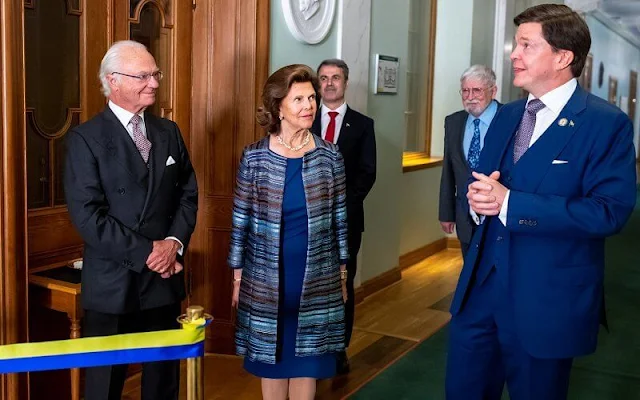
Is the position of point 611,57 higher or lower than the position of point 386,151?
higher

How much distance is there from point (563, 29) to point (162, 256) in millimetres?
1718

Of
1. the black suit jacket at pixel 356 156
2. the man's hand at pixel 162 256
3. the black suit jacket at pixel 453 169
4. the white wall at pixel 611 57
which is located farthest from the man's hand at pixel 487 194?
the white wall at pixel 611 57

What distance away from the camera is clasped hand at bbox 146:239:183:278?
3.05 meters

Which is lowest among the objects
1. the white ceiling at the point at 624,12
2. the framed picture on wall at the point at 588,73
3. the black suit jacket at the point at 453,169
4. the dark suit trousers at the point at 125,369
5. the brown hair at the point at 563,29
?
the dark suit trousers at the point at 125,369

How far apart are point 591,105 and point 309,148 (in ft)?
3.95

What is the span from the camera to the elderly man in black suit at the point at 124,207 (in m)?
2.96

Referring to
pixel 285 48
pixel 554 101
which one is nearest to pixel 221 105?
pixel 285 48

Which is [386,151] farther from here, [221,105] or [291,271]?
[291,271]

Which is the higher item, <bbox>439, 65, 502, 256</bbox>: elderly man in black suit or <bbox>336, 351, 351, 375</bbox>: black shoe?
<bbox>439, 65, 502, 256</bbox>: elderly man in black suit

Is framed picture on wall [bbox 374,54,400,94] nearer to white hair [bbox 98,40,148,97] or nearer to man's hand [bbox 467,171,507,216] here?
white hair [bbox 98,40,148,97]

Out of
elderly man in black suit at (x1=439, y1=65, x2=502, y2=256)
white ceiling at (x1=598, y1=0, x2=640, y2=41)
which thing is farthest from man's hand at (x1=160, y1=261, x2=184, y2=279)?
white ceiling at (x1=598, y1=0, x2=640, y2=41)

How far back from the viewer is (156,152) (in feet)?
10.3

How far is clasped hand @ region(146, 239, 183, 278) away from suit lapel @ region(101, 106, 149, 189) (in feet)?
0.82

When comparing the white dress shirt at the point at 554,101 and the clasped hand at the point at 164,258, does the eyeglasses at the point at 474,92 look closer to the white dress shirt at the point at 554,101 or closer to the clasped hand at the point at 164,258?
the white dress shirt at the point at 554,101
